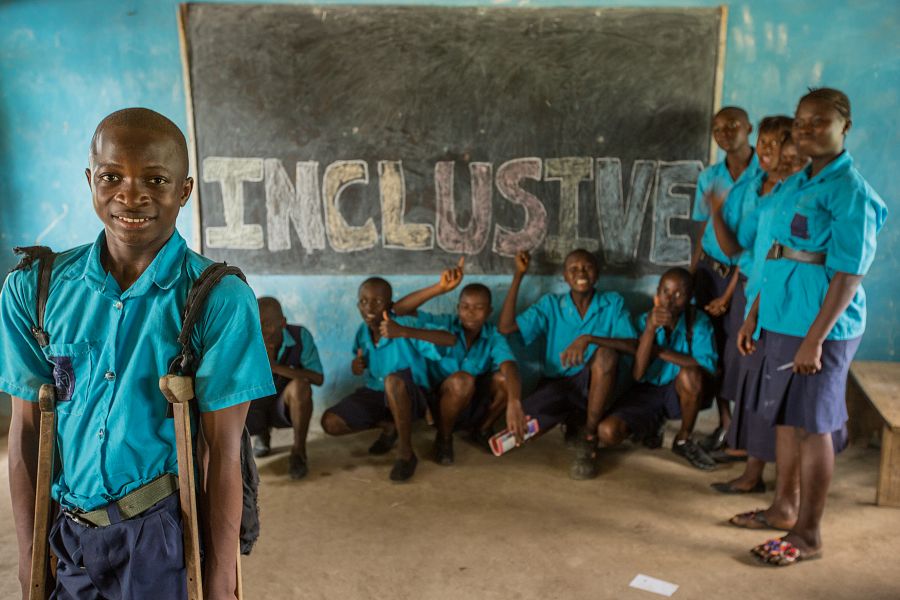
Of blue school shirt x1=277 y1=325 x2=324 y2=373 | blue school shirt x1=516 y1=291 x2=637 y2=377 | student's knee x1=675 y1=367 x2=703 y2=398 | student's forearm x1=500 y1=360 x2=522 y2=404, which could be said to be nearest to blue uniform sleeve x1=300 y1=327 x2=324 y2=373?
blue school shirt x1=277 y1=325 x2=324 y2=373

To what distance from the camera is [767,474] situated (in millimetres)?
3764

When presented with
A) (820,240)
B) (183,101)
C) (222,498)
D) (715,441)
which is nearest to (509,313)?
(715,441)

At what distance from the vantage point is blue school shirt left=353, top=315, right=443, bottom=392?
4.02 m

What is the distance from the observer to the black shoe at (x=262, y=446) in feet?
13.1

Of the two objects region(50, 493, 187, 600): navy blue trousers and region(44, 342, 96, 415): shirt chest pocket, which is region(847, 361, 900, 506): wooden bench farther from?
region(44, 342, 96, 415): shirt chest pocket

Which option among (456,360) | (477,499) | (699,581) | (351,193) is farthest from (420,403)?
(699,581)

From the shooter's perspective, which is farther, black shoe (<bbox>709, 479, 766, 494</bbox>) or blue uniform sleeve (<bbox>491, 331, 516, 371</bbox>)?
blue uniform sleeve (<bbox>491, 331, 516, 371</bbox>)

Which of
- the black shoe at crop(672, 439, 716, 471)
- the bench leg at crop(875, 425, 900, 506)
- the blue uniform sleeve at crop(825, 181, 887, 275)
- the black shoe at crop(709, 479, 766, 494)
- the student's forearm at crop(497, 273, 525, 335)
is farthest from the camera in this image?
the student's forearm at crop(497, 273, 525, 335)

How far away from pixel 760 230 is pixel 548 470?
1481 millimetres

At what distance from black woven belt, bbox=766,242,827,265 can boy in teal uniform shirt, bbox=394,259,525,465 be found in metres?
1.38

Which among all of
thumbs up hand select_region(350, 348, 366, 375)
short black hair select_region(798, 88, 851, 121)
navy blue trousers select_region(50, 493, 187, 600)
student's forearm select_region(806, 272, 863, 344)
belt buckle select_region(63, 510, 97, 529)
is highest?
short black hair select_region(798, 88, 851, 121)

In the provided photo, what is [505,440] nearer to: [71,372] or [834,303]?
[834,303]

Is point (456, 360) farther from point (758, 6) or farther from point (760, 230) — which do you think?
point (758, 6)

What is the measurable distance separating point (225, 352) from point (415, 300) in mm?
2658
